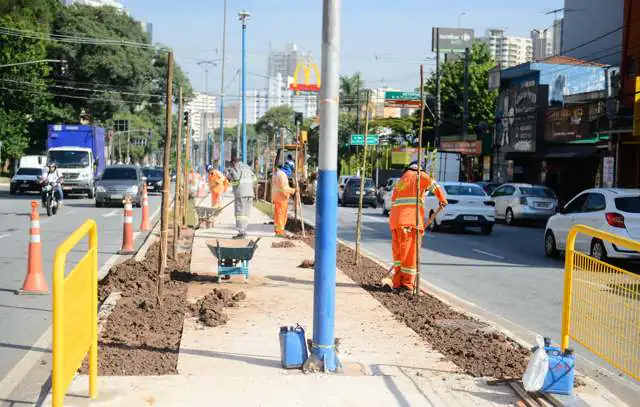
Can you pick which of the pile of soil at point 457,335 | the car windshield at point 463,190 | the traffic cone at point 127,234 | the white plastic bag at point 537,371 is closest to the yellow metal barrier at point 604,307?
the white plastic bag at point 537,371

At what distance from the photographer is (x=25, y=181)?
137 ft

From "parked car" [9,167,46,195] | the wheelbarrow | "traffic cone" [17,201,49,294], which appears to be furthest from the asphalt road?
"parked car" [9,167,46,195]

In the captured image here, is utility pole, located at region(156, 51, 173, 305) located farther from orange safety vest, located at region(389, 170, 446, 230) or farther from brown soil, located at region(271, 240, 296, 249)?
brown soil, located at region(271, 240, 296, 249)

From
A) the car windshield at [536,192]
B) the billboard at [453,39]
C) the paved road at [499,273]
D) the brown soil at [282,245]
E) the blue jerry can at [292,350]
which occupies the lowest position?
the paved road at [499,273]

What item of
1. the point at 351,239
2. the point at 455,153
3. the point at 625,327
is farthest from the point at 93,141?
the point at 625,327

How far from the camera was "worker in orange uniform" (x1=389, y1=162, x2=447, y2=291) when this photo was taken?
35.8 feet

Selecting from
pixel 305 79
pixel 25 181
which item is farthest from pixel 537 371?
pixel 305 79

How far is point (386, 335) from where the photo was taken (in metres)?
8.30

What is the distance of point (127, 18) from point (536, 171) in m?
38.7

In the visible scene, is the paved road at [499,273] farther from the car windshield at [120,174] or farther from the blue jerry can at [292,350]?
the car windshield at [120,174]

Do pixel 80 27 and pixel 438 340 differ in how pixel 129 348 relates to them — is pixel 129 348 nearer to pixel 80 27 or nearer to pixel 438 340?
pixel 438 340

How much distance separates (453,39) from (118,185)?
3247 centimetres

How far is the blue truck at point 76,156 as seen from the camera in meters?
39.2

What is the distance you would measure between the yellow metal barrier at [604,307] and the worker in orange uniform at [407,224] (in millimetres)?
4295
